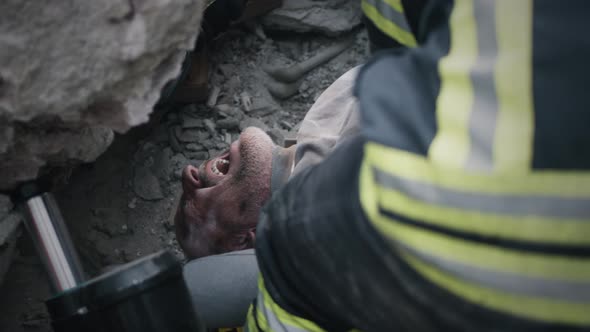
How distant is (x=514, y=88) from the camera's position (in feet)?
1.32

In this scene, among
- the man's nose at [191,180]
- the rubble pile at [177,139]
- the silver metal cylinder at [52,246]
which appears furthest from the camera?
the rubble pile at [177,139]

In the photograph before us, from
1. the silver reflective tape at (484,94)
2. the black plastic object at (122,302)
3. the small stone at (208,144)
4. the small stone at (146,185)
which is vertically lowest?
the small stone at (146,185)

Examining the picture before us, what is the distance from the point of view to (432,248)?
0.43 m

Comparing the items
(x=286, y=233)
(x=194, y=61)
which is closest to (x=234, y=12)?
(x=194, y=61)

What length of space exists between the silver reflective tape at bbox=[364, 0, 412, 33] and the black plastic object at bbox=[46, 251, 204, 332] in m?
0.47

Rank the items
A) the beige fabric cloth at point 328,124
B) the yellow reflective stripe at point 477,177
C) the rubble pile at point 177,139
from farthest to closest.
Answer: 1. the rubble pile at point 177,139
2. the beige fabric cloth at point 328,124
3. the yellow reflective stripe at point 477,177

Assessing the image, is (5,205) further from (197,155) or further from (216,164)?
(197,155)

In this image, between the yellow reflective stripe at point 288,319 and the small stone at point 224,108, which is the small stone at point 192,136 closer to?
the small stone at point 224,108

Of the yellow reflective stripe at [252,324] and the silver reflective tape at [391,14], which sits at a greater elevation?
the silver reflective tape at [391,14]

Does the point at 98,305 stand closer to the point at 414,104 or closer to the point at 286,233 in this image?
the point at 286,233

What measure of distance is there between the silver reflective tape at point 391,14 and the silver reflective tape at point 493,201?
0.27 meters

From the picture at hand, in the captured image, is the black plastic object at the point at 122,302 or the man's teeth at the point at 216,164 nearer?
the black plastic object at the point at 122,302

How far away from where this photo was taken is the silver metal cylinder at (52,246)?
2.22 ft

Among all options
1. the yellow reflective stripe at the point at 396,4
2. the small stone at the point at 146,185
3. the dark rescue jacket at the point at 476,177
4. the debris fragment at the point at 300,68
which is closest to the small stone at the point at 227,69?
the debris fragment at the point at 300,68
